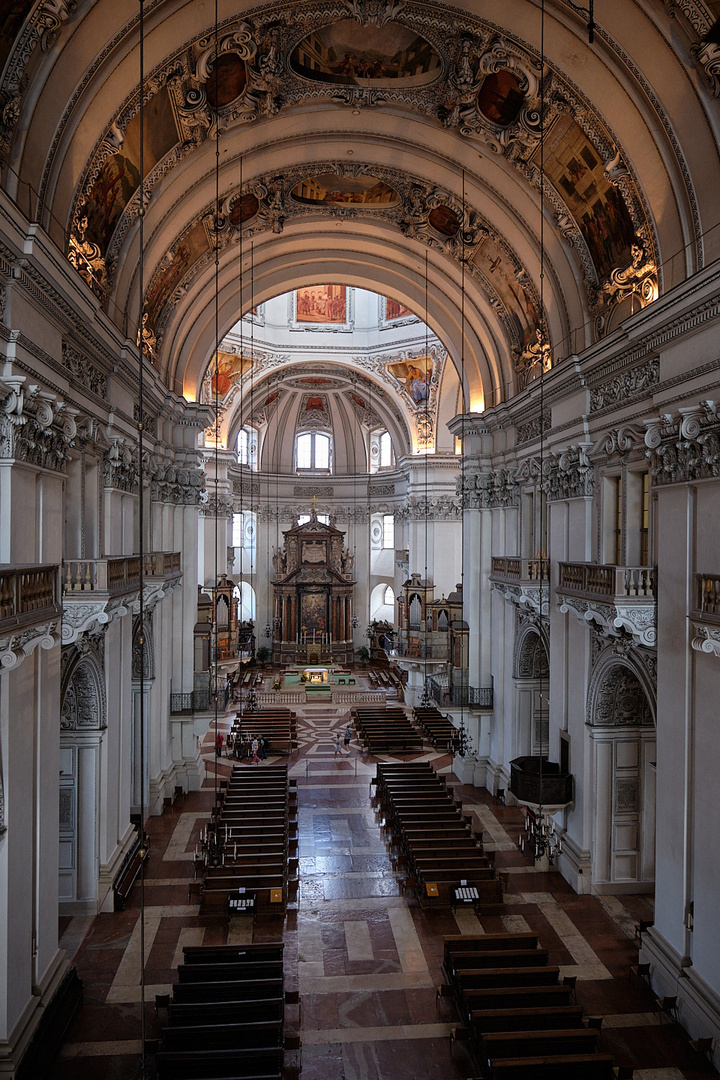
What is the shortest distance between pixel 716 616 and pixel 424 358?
21.6 m

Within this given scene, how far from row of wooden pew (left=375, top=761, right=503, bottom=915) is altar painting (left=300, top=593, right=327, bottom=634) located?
17.9 meters

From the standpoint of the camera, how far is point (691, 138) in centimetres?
921

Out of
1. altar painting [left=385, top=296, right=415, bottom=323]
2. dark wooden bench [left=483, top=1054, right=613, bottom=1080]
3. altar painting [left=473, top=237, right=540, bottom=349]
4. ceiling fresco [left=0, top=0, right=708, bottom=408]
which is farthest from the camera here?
altar painting [left=385, top=296, right=415, bottom=323]

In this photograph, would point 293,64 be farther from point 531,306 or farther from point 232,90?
point 531,306

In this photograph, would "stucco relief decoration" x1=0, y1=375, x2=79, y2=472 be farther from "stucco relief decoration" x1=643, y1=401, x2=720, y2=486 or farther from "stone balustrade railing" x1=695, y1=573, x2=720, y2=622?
"stone balustrade railing" x1=695, y1=573, x2=720, y2=622

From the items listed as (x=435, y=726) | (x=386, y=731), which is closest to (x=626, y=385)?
(x=435, y=726)

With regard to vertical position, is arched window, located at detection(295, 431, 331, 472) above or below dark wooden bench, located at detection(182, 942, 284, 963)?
above

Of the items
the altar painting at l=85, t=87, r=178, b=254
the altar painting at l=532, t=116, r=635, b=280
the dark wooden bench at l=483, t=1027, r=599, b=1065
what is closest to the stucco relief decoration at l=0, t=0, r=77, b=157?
the altar painting at l=85, t=87, r=178, b=254

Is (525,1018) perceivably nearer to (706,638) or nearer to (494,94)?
(706,638)

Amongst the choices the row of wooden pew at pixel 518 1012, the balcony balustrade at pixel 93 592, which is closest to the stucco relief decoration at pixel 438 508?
the balcony balustrade at pixel 93 592

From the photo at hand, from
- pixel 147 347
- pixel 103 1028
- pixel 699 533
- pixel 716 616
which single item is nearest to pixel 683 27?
pixel 699 533

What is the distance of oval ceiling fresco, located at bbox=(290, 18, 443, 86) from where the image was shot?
38.1 feet

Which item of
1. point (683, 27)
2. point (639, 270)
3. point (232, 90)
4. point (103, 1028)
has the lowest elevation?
point (103, 1028)

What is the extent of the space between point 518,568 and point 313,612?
20617 mm
